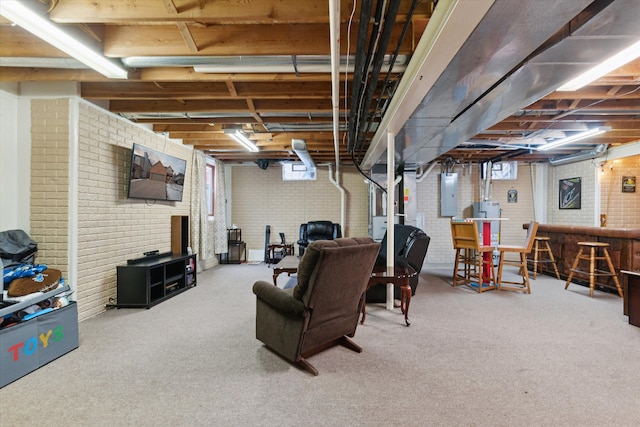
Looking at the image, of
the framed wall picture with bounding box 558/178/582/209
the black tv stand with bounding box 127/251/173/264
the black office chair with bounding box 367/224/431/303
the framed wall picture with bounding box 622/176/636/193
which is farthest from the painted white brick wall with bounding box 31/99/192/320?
the framed wall picture with bounding box 622/176/636/193

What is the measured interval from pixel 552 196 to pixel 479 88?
641 centimetres

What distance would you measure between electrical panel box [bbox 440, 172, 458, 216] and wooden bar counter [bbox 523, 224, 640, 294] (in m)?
1.78

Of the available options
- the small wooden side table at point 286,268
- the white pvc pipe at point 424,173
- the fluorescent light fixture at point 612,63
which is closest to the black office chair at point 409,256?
the small wooden side table at point 286,268

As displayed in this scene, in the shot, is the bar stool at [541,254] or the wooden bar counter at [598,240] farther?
the bar stool at [541,254]

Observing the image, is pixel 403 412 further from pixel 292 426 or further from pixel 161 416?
pixel 161 416

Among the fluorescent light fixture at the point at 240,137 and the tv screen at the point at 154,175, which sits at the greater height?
the fluorescent light fixture at the point at 240,137

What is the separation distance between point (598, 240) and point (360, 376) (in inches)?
195

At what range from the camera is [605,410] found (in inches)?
68.1

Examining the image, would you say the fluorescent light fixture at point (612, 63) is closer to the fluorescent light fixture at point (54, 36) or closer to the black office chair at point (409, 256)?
the black office chair at point (409, 256)

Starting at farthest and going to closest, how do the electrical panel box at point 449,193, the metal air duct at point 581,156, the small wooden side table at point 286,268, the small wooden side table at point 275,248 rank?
the electrical panel box at point 449,193
the small wooden side table at point 275,248
the metal air duct at point 581,156
the small wooden side table at point 286,268

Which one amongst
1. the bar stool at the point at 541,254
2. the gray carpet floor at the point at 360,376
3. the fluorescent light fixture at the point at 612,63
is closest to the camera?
the gray carpet floor at the point at 360,376

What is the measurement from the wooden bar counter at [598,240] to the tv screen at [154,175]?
6781 millimetres

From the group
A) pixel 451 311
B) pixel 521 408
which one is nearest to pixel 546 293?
pixel 451 311

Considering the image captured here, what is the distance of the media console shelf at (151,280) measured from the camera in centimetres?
360
